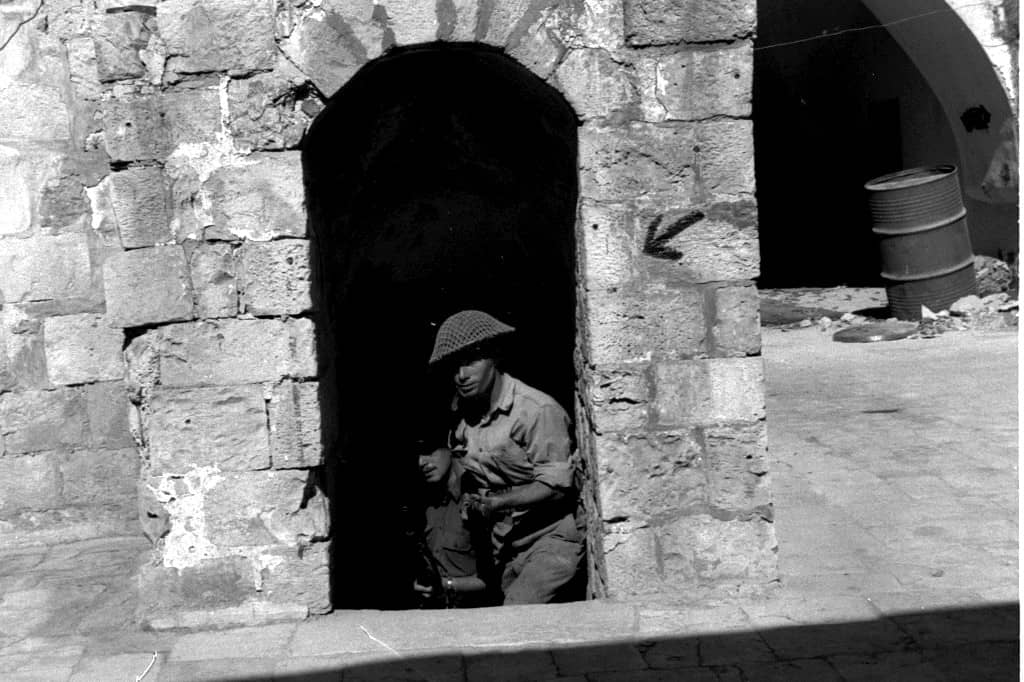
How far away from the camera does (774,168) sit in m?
16.0

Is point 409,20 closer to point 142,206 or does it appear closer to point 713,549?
point 142,206

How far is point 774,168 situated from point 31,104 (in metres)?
11.5

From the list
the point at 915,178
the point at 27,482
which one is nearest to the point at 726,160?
the point at 27,482

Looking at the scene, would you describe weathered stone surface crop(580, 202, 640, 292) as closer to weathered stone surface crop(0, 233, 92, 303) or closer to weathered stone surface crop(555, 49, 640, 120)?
weathered stone surface crop(555, 49, 640, 120)

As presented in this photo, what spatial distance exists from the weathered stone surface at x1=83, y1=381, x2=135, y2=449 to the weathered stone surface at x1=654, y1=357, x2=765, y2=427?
2837 mm

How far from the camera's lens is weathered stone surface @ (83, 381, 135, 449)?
609 cm

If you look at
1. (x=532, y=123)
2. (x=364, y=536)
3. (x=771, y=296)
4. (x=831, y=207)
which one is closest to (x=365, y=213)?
(x=532, y=123)

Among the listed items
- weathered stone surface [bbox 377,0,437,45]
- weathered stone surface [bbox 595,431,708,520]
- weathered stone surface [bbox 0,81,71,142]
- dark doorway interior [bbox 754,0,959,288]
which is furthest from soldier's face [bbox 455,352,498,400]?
dark doorway interior [bbox 754,0,959,288]

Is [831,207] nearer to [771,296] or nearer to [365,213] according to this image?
[771,296]

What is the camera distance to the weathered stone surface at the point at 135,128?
4.38m

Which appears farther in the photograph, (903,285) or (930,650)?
(903,285)

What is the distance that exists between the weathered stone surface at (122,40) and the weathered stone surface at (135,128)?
0.09 m

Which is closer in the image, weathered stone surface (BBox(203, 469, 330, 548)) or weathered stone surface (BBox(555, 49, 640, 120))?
weathered stone surface (BBox(555, 49, 640, 120))

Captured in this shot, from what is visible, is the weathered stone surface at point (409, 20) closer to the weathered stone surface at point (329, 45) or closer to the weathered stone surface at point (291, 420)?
the weathered stone surface at point (329, 45)
